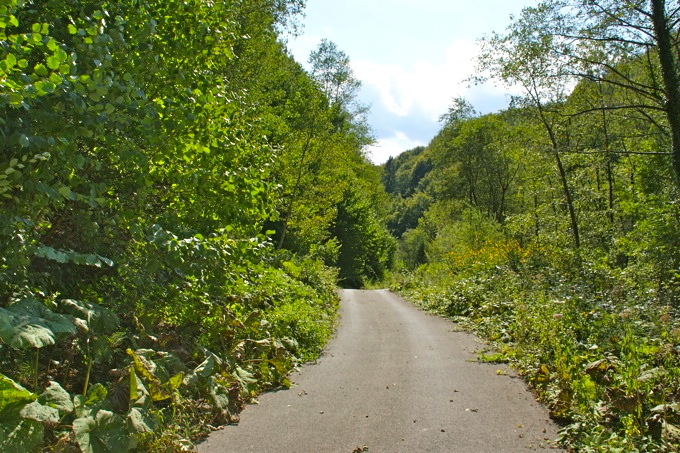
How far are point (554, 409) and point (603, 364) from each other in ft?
2.80

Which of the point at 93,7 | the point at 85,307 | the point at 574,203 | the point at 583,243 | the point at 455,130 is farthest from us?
the point at 455,130

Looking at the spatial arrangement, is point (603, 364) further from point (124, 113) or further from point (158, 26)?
point (158, 26)

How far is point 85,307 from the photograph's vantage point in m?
4.51

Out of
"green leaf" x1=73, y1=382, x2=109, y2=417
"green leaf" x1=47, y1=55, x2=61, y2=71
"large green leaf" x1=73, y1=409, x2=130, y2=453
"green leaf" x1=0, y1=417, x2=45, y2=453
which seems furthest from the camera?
"green leaf" x1=73, y1=382, x2=109, y2=417

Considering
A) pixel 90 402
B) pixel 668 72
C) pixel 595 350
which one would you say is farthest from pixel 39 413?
pixel 668 72

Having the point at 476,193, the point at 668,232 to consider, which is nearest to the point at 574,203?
the point at 668,232

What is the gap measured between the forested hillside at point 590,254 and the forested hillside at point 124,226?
4242 millimetres

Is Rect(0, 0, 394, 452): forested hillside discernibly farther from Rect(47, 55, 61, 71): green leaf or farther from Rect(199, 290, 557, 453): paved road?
Rect(199, 290, 557, 453): paved road

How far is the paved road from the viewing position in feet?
18.0

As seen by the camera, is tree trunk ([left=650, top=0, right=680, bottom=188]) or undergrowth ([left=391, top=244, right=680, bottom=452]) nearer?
undergrowth ([left=391, top=244, right=680, bottom=452])

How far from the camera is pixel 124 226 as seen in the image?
4.99m

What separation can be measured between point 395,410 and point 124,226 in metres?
4.02

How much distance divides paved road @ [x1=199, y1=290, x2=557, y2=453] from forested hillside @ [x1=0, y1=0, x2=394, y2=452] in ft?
1.91

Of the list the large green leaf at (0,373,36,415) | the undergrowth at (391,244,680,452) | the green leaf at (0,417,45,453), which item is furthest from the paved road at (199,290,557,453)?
the large green leaf at (0,373,36,415)
